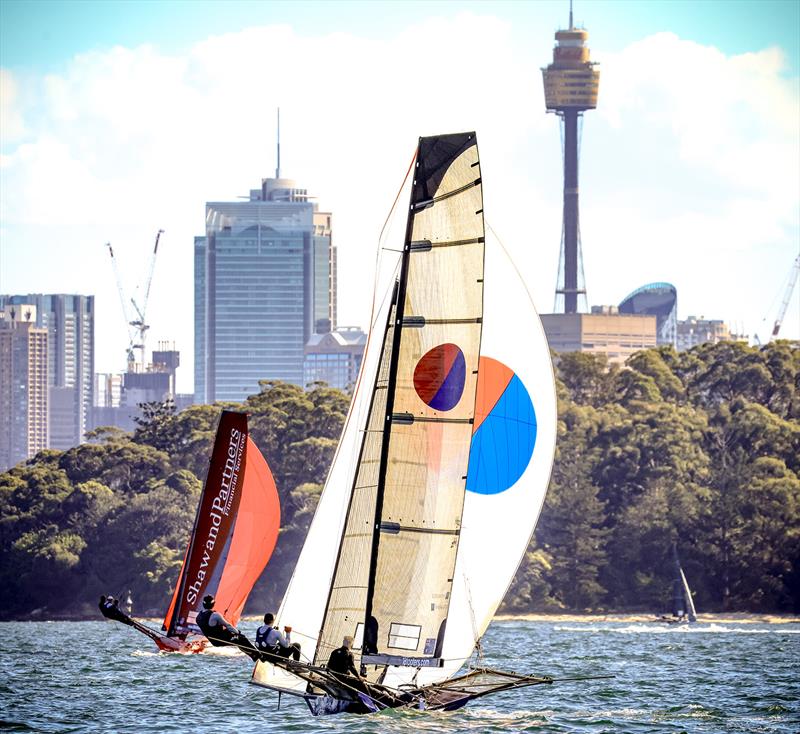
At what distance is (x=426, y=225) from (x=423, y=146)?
53.6 inches

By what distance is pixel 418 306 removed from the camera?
31484 millimetres

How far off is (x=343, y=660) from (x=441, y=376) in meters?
5.17

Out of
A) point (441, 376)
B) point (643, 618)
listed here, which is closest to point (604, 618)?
point (643, 618)

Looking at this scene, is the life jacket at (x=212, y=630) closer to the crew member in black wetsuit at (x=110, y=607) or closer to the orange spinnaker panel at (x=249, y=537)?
the crew member in black wetsuit at (x=110, y=607)

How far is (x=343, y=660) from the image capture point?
3108 cm

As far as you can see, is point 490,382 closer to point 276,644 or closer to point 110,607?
point 276,644

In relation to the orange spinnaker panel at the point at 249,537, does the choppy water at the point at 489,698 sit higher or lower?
lower

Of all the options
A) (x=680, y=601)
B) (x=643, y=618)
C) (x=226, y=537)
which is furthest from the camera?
(x=643, y=618)

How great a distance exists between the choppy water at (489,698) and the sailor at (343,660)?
1.31m

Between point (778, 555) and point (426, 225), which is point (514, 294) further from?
point (778, 555)

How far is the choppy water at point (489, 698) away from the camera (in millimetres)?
34094

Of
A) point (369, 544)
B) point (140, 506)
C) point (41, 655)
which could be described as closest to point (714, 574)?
point (140, 506)

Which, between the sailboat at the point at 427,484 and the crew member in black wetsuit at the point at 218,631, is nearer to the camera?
the sailboat at the point at 427,484

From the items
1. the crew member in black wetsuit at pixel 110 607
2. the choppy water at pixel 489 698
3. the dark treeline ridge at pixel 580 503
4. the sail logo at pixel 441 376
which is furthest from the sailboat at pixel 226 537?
the dark treeline ridge at pixel 580 503
